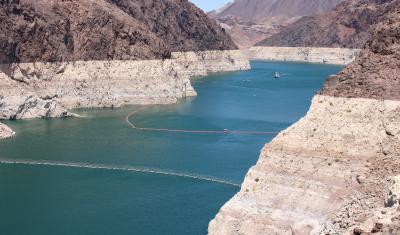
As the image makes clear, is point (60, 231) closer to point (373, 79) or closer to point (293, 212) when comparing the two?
point (293, 212)

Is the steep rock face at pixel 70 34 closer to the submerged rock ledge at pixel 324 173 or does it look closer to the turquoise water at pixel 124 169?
the turquoise water at pixel 124 169

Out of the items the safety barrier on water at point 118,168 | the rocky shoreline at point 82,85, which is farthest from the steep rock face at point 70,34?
the safety barrier on water at point 118,168

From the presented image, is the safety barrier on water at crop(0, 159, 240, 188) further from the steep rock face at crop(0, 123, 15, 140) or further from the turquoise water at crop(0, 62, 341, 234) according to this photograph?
the steep rock face at crop(0, 123, 15, 140)

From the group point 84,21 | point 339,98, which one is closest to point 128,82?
point 84,21

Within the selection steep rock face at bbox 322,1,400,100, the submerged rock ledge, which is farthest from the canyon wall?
steep rock face at bbox 322,1,400,100

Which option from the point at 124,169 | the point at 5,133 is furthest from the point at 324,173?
the point at 5,133
